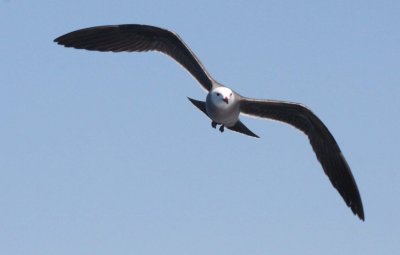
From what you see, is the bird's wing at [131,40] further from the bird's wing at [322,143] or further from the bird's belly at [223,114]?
the bird's wing at [322,143]

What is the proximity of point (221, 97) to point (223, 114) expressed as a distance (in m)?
0.57

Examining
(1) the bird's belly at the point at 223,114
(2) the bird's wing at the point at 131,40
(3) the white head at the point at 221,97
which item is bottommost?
(1) the bird's belly at the point at 223,114

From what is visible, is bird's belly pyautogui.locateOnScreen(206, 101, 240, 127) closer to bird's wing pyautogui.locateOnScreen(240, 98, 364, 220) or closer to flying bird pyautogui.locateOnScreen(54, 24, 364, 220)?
flying bird pyautogui.locateOnScreen(54, 24, 364, 220)

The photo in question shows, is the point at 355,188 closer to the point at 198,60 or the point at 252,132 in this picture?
the point at 252,132

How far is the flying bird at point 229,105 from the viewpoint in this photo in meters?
25.1

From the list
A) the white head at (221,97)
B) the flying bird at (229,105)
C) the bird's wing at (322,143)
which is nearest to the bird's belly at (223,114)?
the flying bird at (229,105)

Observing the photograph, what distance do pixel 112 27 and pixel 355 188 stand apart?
32.3 ft

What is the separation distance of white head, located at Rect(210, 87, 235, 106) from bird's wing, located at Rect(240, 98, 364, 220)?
5.96ft

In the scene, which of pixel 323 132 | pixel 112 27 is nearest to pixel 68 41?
pixel 112 27

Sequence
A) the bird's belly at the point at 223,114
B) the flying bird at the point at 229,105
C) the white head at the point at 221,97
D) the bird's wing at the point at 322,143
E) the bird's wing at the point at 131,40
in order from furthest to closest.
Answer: the bird's wing at the point at 131,40 < the bird's wing at the point at 322,143 < the flying bird at the point at 229,105 < the bird's belly at the point at 223,114 < the white head at the point at 221,97

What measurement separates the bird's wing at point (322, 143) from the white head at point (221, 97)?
5.96 ft

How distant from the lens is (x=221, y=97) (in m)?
23.8

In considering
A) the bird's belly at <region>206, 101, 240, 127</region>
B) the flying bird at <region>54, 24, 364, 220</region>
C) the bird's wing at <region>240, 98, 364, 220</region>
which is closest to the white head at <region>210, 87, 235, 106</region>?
the flying bird at <region>54, 24, 364, 220</region>

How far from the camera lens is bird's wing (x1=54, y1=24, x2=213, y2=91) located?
1051 inches
